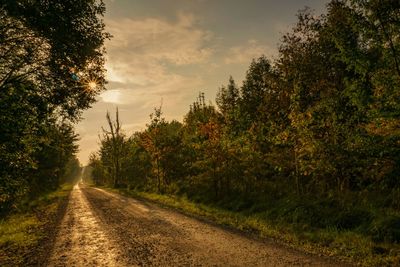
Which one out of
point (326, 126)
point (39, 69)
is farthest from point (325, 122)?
point (39, 69)

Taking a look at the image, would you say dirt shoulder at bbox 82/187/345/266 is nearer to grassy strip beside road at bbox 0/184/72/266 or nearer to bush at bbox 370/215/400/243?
grassy strip beside road at bbox 0/184/72/266

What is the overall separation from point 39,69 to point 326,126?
41.8 ft

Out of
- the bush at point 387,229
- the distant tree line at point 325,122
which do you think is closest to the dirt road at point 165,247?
the bush at point 387,229

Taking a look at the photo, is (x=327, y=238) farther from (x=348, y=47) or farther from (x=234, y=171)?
(x=234, y=171)

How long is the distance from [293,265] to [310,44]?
1442cm

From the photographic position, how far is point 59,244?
39.9 feet

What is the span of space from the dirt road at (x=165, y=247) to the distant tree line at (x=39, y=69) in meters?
4.01

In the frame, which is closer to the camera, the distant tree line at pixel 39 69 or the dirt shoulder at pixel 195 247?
the dirt shoulder at pixel 195 247

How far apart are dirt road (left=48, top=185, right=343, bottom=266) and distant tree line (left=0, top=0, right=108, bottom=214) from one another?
4.01 meters

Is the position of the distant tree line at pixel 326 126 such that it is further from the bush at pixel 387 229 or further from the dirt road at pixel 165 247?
the dirt road at pixel 165 247

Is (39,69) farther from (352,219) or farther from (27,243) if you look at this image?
(352,219)

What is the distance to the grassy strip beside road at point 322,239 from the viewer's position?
910cm

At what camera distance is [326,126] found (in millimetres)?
16078

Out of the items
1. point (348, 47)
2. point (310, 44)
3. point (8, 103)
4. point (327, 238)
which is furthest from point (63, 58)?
point (310, 44)
